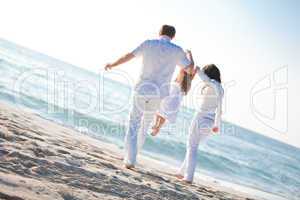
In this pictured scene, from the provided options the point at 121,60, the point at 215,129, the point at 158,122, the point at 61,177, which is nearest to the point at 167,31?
the point at 121,60

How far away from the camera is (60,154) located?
5094 mm

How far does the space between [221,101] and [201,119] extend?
0.43 metres

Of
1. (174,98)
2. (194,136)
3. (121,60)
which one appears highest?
(121,60)

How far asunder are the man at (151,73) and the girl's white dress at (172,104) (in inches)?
13.1

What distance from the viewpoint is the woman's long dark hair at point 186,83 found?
641 centimetres

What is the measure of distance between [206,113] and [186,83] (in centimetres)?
58

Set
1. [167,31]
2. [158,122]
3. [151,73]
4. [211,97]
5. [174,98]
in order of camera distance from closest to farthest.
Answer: [151,73] < [167,31] < [211,97] < [174,98] < [158,122]

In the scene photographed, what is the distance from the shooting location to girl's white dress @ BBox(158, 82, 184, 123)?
6.43 m

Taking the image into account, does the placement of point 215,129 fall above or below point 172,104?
below

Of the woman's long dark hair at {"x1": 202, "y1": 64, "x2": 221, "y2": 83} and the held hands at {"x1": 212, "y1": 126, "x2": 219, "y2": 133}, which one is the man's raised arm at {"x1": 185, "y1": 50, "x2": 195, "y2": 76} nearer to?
the woman's long dark hair at {"x1": 202, "y1": 64, "x2": 221, "y2": 83}

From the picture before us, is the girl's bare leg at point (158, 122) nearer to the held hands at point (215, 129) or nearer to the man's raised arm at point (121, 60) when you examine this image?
the held hands at point (215, 129)

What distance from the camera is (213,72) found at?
6422mm

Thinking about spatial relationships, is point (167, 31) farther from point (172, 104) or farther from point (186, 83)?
point (172, 104)

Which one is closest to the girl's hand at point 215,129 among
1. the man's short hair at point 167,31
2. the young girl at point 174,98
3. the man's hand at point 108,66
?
the young girl at point 174,98
